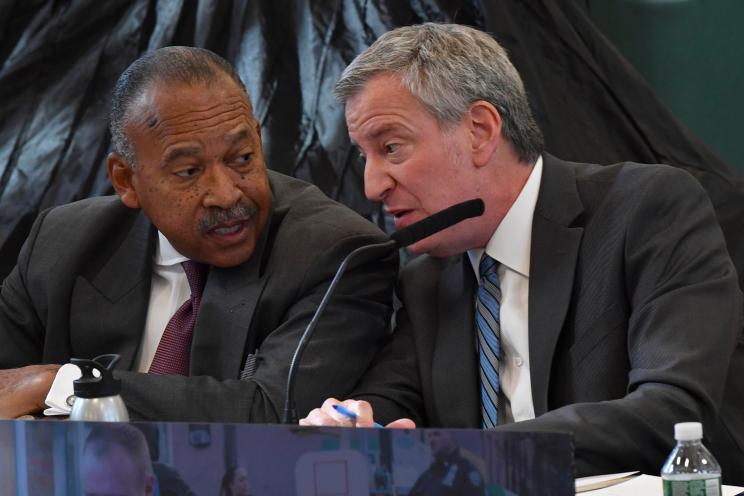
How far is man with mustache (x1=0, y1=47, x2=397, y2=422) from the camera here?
2.05 meters

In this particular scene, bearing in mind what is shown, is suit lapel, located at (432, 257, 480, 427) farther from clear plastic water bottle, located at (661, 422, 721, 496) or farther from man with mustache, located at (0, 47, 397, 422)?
clear plastic water bottle, located at (661, 422, 721, 496)

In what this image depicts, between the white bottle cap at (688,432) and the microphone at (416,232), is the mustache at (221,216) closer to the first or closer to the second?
the microphone at (416,232)

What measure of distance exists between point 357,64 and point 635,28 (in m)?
1.64

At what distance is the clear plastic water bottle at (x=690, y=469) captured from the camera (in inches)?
48.6

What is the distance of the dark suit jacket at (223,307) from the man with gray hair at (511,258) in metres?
0.08

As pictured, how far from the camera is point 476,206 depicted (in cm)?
187

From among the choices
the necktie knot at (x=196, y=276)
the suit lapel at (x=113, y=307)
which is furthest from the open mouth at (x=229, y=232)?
the suit lapel at (x=113, y=307)

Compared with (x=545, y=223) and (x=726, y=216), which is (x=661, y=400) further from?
(x=726, y=216)

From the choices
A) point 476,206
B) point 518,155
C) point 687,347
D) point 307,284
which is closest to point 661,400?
point 687,347

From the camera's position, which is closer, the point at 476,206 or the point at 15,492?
the point at 15,492

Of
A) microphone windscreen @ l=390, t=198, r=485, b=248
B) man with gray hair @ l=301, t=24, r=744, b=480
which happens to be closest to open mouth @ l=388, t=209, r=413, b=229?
man with gray hair @ l=301, t=24, r=744, b=480

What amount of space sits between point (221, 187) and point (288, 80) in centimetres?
106

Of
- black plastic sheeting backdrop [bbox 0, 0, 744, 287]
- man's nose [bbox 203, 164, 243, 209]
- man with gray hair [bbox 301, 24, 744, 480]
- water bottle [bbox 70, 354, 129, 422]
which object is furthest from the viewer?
black plastic sheeting backdrop [bbox 0, 0, 744, 287]

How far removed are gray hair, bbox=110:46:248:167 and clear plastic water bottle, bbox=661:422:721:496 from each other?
1198mm
